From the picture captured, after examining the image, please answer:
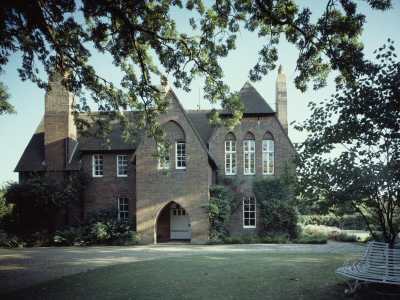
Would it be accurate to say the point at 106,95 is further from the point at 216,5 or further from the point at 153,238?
the point at 153,238

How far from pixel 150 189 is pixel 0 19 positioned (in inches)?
529

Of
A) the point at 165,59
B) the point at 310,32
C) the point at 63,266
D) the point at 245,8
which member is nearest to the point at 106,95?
the point at 165,59

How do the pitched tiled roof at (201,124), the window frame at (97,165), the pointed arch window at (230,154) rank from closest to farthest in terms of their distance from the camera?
the pointed arch window at (230,154)
the window frame at (97,165)
the pitched tiled roof at (201,124)

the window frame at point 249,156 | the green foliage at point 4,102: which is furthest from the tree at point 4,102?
the window frame at point 249,156

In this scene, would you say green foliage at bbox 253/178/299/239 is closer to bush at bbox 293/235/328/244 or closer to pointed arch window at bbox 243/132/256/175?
bush at bbox 293/235/328/244

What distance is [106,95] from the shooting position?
40.8ft

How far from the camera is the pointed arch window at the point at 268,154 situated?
22.3 m

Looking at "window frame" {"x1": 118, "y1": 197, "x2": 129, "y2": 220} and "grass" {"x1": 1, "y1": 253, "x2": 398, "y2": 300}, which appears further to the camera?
"window frame" {"x1": 118, "y1": 197, "x2": 129, "y2": 220}

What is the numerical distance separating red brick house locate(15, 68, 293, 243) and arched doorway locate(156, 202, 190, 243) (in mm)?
72

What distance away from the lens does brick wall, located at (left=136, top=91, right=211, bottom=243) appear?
1942 centimetres

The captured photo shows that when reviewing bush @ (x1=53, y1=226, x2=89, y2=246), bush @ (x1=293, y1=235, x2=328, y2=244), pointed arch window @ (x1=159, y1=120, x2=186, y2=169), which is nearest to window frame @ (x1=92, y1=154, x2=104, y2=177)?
bush @ (x1=53, y1=226, x2=89, y2=246)

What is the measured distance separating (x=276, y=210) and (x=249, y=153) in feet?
15.0

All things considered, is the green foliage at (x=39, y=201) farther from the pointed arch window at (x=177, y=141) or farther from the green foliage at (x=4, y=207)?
the pointed arch window at (x=177, y=141)

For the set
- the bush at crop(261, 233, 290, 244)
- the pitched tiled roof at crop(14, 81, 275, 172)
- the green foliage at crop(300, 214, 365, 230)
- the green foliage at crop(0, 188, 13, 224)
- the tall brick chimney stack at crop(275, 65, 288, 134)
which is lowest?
the green foliage at crop(300, 214, 365, 230)
